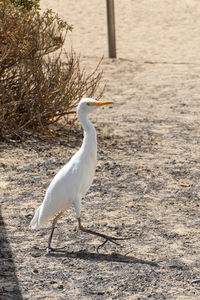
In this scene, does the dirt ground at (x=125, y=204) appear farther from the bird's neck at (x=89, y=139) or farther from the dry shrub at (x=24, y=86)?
the bird's neck at (x=89, y=139)

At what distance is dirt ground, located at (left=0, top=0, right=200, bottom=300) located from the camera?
446 cm

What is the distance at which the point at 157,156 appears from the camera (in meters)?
7.19

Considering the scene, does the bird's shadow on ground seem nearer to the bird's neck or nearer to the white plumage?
the white plumage

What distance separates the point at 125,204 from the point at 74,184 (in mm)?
1196

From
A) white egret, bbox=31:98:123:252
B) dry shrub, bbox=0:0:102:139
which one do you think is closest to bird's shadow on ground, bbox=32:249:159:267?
white egret, bbox=31:98:123:252

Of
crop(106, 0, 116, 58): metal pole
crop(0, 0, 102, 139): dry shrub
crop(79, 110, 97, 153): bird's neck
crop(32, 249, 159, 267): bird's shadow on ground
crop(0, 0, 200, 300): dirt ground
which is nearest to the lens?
crop(0, 0, 200, 300): dirt ground

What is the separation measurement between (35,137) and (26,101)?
1.47 feet

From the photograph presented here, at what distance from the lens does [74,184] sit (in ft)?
15.6

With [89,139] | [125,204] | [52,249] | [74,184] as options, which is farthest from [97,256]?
[125,204]

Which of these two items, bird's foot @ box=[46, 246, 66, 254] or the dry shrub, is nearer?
bird's foot @ box=[46, 246, 66, 254]

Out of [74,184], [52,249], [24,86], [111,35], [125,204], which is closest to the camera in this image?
[74,184]

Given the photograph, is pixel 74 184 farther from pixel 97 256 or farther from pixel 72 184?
pixel 97 256

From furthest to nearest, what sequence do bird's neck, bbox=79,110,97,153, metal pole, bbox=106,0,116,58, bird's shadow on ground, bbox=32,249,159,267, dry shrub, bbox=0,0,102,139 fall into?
metal pole, bbox=106,0,116,58 → dry shrub, bbox=0,0,102,139 → bird's neck, bbox=79,110,97,153 → bird's shadow on ground, bbox=32,249,159,267

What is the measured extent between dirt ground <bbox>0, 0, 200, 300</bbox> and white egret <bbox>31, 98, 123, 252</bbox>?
28 cm
